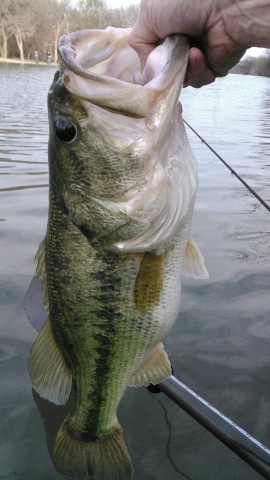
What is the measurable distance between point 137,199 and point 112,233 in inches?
5.9

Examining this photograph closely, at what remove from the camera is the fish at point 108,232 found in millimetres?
1768

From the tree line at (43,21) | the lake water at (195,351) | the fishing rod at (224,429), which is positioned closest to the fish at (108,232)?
the fishing rod at (224,429)

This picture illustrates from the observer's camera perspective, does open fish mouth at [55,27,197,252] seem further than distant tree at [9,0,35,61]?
No

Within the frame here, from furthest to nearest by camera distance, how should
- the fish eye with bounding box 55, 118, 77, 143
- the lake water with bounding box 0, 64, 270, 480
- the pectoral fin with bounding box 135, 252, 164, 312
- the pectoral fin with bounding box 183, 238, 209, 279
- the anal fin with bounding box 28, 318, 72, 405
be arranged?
the lake water with bounding box 0, 64, 270, 480 < the pectoral fin with bounding box 183, 238, 209, 279 < the anal fin with bounding box 28, 318, 72, 405 < the pectoral fin with bounding box 135, 252, 164, 312 < the fish eye with bounding box 55, 118, 77, 143

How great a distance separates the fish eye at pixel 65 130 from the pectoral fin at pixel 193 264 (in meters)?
0.69

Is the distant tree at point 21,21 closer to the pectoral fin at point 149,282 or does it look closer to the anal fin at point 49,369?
the anal fin at point 49,369

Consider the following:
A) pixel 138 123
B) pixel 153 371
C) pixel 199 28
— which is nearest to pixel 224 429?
pixel 153 371

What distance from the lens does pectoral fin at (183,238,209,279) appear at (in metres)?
2.18

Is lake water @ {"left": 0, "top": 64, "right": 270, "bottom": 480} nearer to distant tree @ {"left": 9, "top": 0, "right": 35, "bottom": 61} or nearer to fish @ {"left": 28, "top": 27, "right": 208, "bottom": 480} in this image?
fish @ {"left": 28, "top": 27, "right": 208, "bottom": 480}

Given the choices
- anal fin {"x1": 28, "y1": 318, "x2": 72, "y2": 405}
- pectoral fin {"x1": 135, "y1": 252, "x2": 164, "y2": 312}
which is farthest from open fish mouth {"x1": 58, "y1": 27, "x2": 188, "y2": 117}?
anal fin {"x1": 28, "y1": 318, "x2": 72, "y2": 405}

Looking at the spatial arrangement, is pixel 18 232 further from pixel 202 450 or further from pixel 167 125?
pixel 167 125

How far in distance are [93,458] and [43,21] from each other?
74392mm

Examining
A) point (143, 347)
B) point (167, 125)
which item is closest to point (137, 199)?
point (167, 125)

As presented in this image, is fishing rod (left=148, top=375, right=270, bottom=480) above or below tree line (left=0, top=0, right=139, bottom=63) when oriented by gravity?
above
